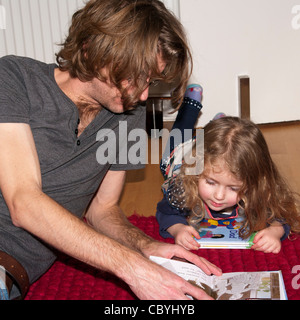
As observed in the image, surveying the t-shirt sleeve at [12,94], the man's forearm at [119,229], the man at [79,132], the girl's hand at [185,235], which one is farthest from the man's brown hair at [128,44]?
the girl's hand at [185,235]

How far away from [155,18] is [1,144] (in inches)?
19.0

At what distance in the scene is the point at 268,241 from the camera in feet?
4.92

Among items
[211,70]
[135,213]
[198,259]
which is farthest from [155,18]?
[211,70]

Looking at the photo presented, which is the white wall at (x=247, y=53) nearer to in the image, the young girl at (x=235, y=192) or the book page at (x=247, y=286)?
the young girl at (x=235, y=192)

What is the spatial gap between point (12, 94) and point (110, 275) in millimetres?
605

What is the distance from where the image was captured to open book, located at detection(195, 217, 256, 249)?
153cm

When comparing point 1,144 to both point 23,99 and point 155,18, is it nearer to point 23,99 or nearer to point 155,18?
point 23,99

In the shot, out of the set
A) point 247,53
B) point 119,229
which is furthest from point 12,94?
point 247,53

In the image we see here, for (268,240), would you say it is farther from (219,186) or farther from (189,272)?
(189,272)

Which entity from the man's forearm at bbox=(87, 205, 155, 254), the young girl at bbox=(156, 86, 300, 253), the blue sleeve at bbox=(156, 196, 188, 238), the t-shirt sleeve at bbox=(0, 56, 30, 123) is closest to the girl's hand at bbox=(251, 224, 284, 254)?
the young girl at bbox=(156, 86, 300, 253)

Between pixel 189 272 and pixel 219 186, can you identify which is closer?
pixel 189 272

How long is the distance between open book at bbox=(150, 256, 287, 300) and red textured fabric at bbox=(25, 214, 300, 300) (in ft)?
0.25

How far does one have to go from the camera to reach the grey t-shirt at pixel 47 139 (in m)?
1.16
